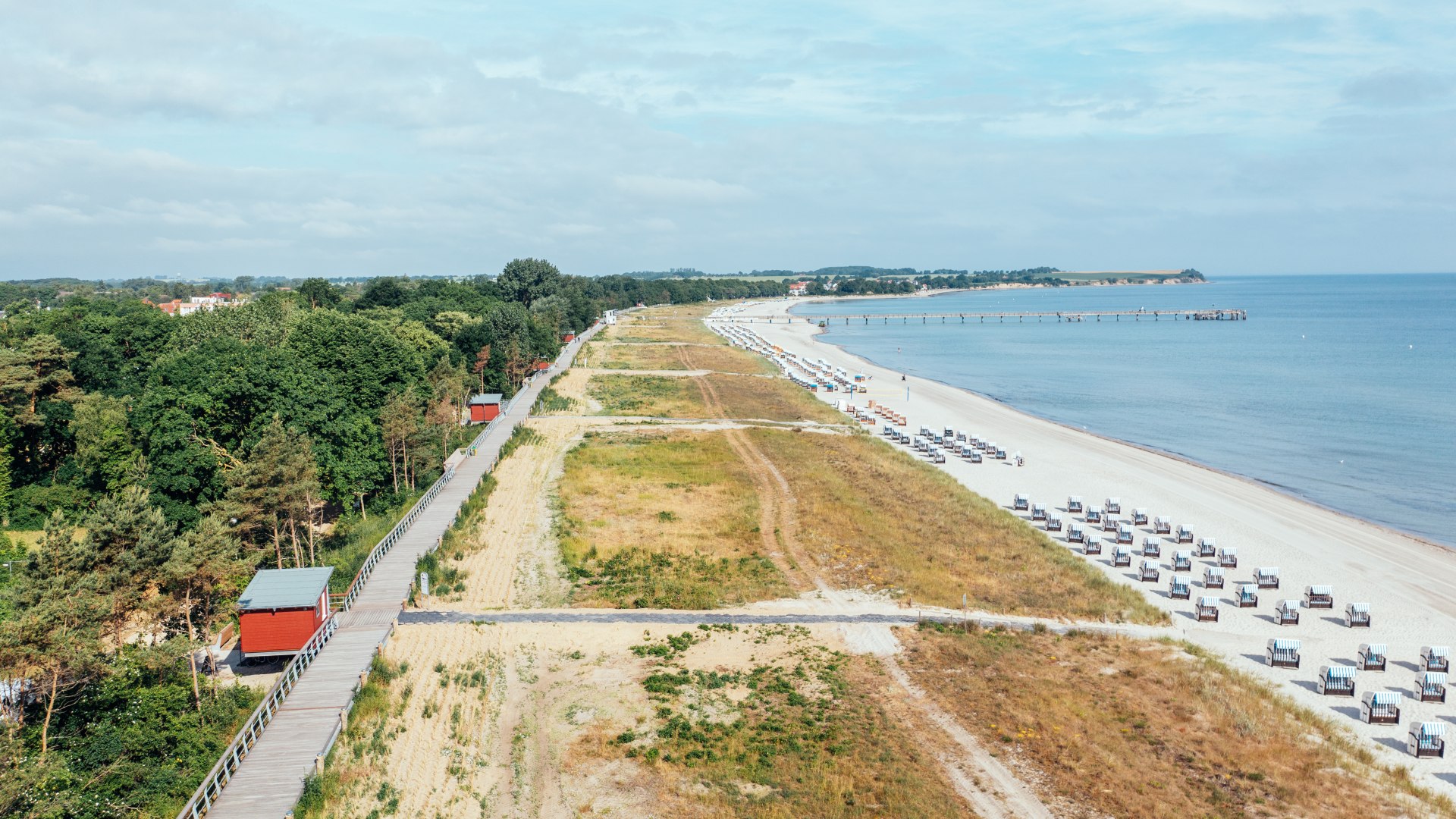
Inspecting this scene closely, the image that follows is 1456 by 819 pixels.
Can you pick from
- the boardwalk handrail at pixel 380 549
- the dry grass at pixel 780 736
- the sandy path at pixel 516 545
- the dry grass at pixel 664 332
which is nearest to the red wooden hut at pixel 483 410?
the sandy path at pixel 516 545

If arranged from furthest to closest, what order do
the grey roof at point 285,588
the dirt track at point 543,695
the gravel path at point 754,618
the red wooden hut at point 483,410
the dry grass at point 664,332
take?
the dry grass at point 664,332 → the red wooden hut at point 483,410 → the gravel path at point 754,618 → the grey roof at point 285,588 → the dirt track at point 543,695

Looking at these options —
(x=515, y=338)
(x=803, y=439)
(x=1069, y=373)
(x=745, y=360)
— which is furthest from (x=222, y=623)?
(x=1069, y=373)

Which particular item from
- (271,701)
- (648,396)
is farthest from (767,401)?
(271,701)

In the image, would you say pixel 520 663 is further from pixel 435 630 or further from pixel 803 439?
pixel 803 439

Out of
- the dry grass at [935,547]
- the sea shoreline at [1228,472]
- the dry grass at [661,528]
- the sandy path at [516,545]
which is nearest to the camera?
the sandy path at [516,545]

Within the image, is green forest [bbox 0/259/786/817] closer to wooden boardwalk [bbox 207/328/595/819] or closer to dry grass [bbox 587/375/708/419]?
wooden boardwalk [bbox 207/328/595/819]

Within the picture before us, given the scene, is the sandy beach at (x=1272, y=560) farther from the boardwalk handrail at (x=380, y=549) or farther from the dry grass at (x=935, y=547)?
the boardwalk handrail at (x=380, y=549)

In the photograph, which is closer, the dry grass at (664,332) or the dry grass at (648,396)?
the dry grass at (648,396)
